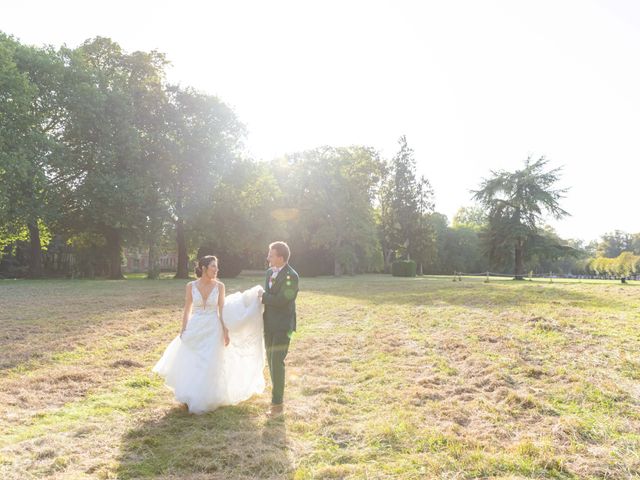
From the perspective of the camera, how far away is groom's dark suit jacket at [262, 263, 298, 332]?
18.0 ft

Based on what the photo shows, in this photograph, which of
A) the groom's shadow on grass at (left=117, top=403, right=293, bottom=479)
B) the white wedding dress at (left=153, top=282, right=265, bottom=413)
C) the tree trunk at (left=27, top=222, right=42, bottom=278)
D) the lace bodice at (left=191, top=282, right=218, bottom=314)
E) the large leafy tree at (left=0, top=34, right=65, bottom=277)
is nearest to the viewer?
the groom's shadow on grass at (left=117, top=403, right=293, bottom=479)

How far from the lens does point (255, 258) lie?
195 feet

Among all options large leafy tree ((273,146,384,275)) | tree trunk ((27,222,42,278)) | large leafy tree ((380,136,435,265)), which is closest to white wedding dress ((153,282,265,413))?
tree trunk ((27,222,42,278))

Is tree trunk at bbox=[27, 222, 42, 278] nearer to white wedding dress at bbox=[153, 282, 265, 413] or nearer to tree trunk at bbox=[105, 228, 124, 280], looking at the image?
tree trunk at bbox=[105, 228, 124, 280]

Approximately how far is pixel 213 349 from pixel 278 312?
91 centimetres

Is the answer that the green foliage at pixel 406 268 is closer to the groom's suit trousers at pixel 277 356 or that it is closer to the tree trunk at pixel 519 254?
the tree trunk at pixel 519 254

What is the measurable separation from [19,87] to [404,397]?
29320mm

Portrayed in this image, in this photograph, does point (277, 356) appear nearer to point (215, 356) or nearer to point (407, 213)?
point (215, 356)

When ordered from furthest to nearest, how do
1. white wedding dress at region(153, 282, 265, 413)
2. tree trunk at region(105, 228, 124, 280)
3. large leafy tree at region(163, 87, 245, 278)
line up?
tree trunk at region(105, 228, 124, 280), large leafy tree at region(163, 87, 245, 278), white wedding dress at region(153, 282, 265, 413)

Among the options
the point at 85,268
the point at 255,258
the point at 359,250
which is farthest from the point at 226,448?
the point at 255,258

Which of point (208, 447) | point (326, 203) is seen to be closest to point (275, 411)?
point (208, 447)

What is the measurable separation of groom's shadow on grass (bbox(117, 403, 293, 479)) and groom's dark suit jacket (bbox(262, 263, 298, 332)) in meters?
1.10

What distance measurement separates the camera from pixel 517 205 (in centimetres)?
4709

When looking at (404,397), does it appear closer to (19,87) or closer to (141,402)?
(141,402)
